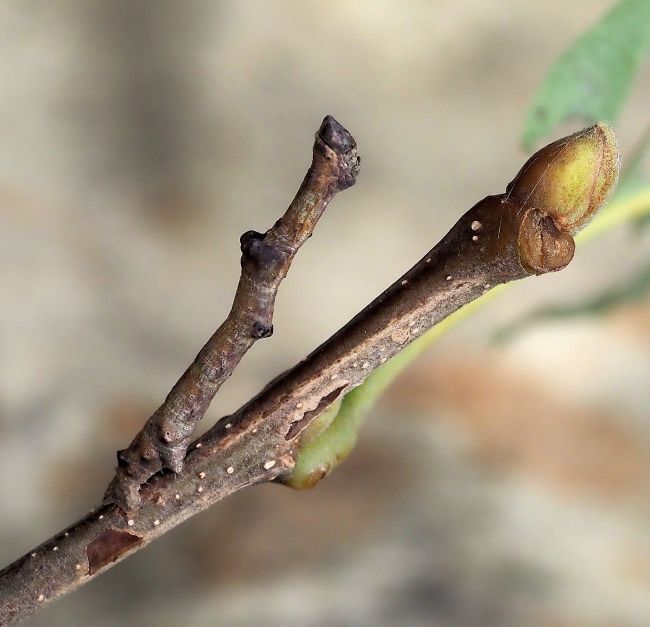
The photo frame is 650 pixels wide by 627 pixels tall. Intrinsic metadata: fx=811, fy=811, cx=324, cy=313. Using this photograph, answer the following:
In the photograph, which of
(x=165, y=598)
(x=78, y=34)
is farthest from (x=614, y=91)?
(x=165, y=598)

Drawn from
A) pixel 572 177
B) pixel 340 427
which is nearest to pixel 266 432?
pixel 340 427

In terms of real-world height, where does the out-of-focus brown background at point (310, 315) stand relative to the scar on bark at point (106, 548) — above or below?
above

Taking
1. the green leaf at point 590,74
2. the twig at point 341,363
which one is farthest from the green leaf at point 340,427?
the green leaf at point 590,74

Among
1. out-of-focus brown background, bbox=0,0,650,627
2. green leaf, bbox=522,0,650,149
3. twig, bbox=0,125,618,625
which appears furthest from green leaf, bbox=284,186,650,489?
out-of-focus brown background, bbox=0,0,650,627

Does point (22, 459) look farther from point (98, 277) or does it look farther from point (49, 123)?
point (49, 123)

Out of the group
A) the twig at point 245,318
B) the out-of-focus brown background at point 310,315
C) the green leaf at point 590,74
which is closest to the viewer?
the twig at point 245,318

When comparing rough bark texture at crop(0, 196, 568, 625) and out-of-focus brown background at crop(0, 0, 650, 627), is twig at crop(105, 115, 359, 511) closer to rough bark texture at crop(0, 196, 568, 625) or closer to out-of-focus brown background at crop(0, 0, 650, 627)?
rough bark texture at crop(0, 196, 568, 625)

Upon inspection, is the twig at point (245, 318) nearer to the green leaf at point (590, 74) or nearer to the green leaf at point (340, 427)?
the green leaf at point (340, 427)
